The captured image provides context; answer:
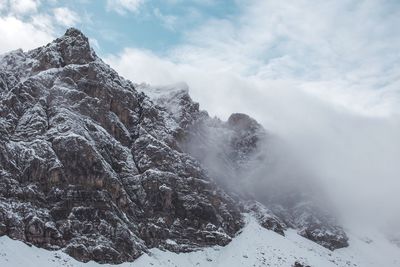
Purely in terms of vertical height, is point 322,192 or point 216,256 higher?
point 322,192

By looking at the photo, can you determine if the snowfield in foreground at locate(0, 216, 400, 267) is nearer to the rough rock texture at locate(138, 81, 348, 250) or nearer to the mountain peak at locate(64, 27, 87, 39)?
the rough rock texture at locate(138, 81, 348, 250)

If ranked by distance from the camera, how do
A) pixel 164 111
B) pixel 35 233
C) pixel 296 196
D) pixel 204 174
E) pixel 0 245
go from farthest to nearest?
1. pixel 296 196
2. pixel 164 111
3. pixel 204 174
4. pixel 35 233
5. pixel 0 245

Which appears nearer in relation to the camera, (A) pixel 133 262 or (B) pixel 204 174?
(A) pixel 133 262

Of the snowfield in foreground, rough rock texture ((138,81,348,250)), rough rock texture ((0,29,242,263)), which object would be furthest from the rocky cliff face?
the snowfield in foreground

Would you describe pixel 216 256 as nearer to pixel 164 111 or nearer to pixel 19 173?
pixel 19 173

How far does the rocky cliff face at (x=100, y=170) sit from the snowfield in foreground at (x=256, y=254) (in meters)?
→ 1.65

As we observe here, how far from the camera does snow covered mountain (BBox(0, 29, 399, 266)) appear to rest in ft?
229

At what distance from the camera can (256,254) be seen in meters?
82.5

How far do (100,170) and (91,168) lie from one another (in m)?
Result: 1.35

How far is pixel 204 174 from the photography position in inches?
3848

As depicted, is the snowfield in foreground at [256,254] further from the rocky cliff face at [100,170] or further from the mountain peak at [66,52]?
the mountain peak at [66,52]

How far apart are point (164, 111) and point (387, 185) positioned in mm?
65717

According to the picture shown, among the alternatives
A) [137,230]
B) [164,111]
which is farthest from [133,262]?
[164,111]

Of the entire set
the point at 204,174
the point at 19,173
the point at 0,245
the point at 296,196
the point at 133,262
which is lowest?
the point at 0,245
